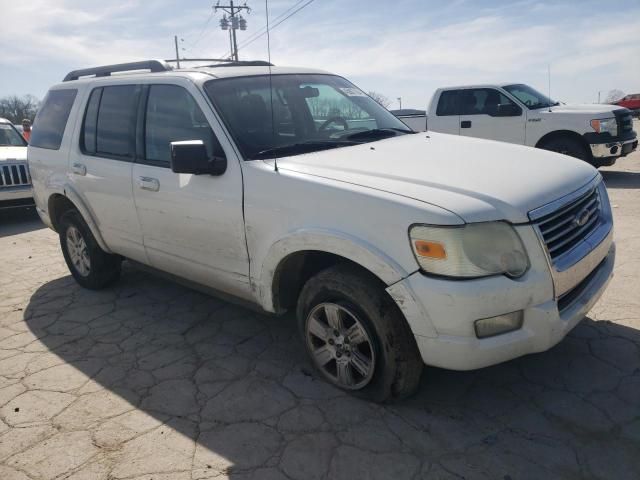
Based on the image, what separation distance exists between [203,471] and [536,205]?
2002 millimetres

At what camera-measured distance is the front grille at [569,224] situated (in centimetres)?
245

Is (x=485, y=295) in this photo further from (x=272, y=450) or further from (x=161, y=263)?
(x=161, y=263)

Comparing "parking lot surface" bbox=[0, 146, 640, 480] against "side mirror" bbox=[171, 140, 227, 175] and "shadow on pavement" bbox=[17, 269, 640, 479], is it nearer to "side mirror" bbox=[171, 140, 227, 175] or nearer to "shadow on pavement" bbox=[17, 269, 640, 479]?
"shadow on pavement" bbox=[17, 269, 640, 479]

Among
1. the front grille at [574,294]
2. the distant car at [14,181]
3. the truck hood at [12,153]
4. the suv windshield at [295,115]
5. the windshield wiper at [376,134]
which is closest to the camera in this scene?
the front grille at [574,294]

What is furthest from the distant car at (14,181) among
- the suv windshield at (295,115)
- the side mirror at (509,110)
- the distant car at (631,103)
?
the distant car at (631,103)

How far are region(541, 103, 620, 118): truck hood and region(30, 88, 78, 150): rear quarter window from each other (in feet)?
26.6

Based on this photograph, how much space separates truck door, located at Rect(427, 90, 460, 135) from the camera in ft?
34.0

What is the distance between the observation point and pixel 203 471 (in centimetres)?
243

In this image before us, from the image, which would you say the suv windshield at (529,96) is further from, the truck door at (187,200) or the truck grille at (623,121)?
the truck door at (187,200)

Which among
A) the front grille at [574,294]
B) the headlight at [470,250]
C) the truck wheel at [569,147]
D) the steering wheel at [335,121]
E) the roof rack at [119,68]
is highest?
the roof rack at [119,68]

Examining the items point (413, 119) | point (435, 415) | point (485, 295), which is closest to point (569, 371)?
point (435, 415)

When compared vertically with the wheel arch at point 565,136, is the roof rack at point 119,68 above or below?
above

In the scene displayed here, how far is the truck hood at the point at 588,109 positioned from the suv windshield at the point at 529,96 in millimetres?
209

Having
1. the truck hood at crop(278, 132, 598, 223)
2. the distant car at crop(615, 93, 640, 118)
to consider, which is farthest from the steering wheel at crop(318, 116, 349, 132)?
the distant car at crop(615, 93, 640, 118)
